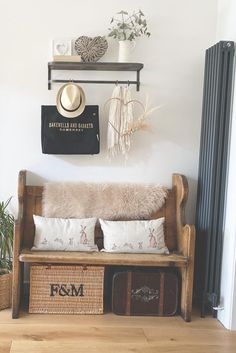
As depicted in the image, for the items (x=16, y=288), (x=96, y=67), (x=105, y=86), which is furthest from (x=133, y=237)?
(x=96, y=67)

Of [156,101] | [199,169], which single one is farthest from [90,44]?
[199,169]

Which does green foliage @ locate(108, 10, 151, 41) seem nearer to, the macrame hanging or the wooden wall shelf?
the wooden wall shelf

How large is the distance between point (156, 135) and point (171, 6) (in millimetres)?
994

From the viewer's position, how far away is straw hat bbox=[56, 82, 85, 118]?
10.7ft

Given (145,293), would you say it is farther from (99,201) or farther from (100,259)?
(99,201)

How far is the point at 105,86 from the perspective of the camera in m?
3.46

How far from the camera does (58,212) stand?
337 centimetres

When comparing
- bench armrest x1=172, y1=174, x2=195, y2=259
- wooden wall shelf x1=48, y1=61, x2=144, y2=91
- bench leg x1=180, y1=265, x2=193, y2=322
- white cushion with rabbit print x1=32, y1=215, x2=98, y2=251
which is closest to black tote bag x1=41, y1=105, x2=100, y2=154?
wooden wall shelf x1=48, y1=61, x2=144, y2=91

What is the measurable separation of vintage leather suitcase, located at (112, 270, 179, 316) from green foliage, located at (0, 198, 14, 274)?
2.78ft

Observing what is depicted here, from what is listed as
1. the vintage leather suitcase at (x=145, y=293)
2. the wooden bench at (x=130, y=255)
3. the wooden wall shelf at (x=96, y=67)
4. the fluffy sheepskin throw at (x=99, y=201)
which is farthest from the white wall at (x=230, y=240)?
the wooden wall shelf at (x=96, y=67)

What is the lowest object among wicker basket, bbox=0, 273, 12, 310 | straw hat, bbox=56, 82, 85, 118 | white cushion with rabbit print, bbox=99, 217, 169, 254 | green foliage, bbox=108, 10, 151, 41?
wicker basket, bbox=0, 273, 12, 310

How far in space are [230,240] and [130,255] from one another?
71cm

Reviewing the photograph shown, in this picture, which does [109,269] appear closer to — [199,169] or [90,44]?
[199,169]

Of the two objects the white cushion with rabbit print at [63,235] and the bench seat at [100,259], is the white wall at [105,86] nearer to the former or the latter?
the white cushion with rabbit print at [63,235]
